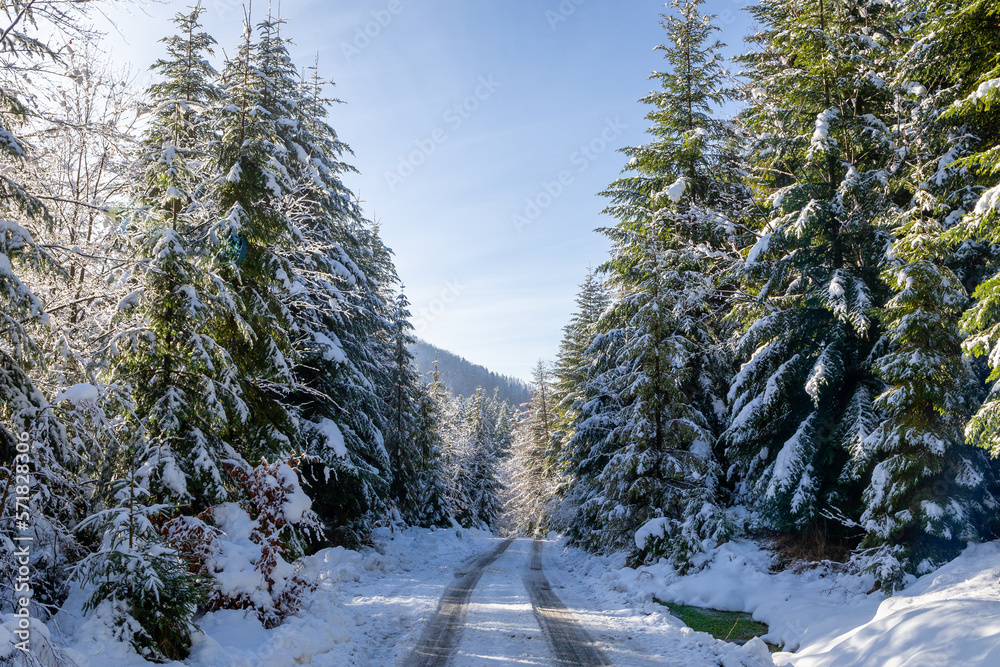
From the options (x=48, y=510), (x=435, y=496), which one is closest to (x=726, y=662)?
(x=48, y=510)

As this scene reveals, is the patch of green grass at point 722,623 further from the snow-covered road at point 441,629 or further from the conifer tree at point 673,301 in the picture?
the conifer tree at point 673,301

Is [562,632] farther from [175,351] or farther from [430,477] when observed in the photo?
[430,477]

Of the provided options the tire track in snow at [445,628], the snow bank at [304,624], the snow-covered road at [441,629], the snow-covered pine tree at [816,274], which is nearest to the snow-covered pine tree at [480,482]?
the snow-covered road at [441,629]

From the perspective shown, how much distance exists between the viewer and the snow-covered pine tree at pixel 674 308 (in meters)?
15.2

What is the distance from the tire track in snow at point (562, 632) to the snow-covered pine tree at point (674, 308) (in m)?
3.41

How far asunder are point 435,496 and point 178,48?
2331 centimetres

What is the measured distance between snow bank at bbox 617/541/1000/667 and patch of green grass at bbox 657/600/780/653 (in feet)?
0.65

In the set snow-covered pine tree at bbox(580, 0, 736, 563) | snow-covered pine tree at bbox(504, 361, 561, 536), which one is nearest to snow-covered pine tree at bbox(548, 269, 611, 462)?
snow-covered pine tree at bbox(504, 361, 561, 536)

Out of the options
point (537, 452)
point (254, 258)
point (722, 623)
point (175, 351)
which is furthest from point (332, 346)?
point (537, 452)

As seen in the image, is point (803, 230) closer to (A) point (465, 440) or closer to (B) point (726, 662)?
(B) point (726, 662)

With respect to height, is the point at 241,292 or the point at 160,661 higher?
the point at 241,292

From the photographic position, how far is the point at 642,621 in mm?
9859

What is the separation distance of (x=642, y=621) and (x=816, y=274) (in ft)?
31.2

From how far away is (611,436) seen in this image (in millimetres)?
17297
